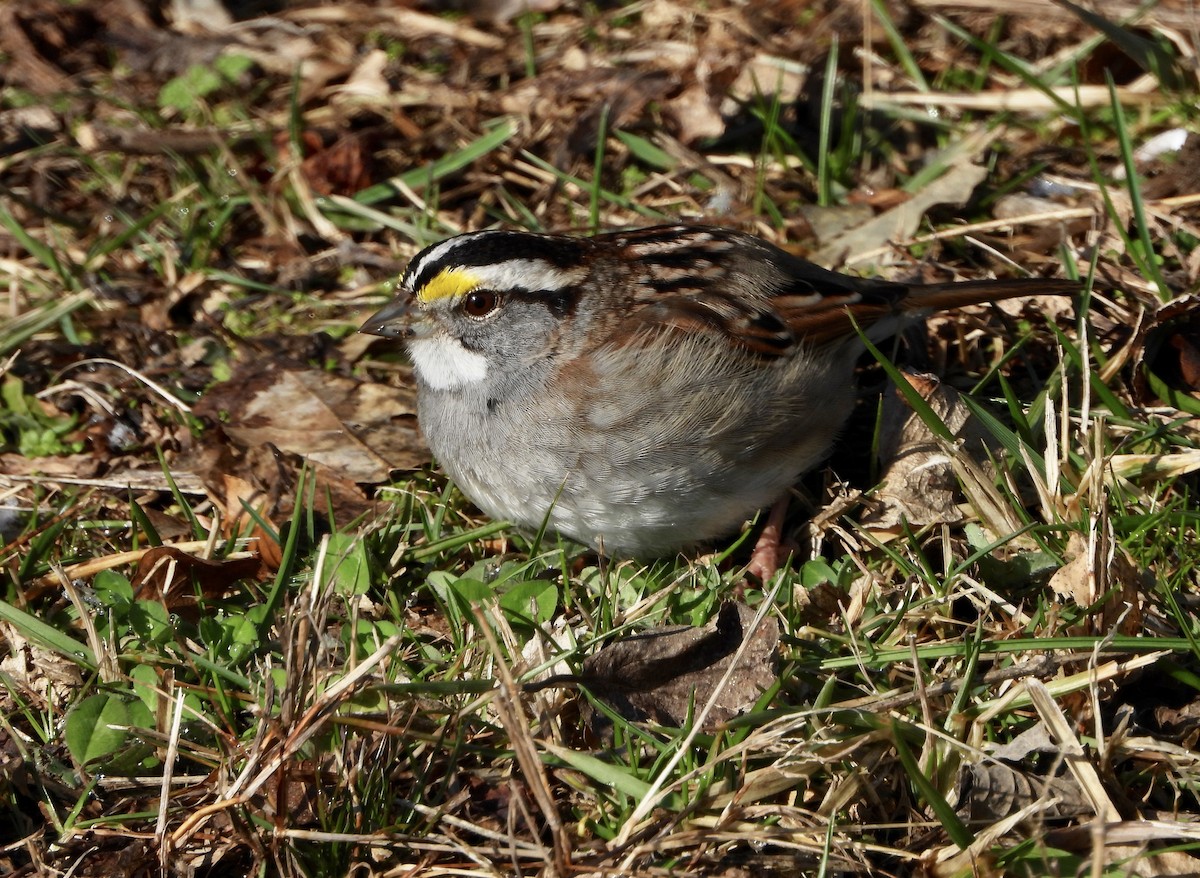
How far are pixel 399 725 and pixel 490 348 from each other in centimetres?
147

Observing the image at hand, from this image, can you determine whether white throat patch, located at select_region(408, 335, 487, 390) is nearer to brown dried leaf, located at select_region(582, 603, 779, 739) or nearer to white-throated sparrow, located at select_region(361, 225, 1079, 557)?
white-throated sparrow, located at select_region(361, 225, 1079, 557)

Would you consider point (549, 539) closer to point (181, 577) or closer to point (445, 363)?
point (445, 363)

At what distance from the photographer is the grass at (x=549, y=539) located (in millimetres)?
3014

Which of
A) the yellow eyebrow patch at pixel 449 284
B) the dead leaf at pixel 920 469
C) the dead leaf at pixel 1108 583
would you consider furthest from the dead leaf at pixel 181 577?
the dead leaf at pixel 1108 583

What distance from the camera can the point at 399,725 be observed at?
3135 millimetres

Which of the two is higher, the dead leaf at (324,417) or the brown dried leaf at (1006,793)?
the brown dried leaf at (1006,793)

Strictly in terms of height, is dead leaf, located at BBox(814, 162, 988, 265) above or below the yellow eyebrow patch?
below

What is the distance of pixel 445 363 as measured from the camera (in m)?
4.29

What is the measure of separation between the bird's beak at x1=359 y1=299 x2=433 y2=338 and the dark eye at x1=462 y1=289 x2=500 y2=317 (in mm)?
150

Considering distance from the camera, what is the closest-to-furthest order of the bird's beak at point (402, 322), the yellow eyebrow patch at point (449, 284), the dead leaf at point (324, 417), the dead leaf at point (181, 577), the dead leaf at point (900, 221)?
the dead leaf at point (181, 577) < the yellow eyebrow patch at point (449, 284) < the bird's beak at point (402, 322) < the dead leaf at point (324, 417) < the dead leaf at point (900, 221)

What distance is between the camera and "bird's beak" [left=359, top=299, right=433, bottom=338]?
4262 millimetres

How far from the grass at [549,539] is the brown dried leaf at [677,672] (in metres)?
0.03

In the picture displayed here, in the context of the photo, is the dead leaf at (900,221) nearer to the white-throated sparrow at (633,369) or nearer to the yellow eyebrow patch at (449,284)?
the white-throated sparrow at (633,369)

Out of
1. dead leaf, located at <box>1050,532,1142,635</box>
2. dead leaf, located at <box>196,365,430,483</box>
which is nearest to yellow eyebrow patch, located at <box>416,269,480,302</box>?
dead leaf, located at <box>196,365,430,483</box>
